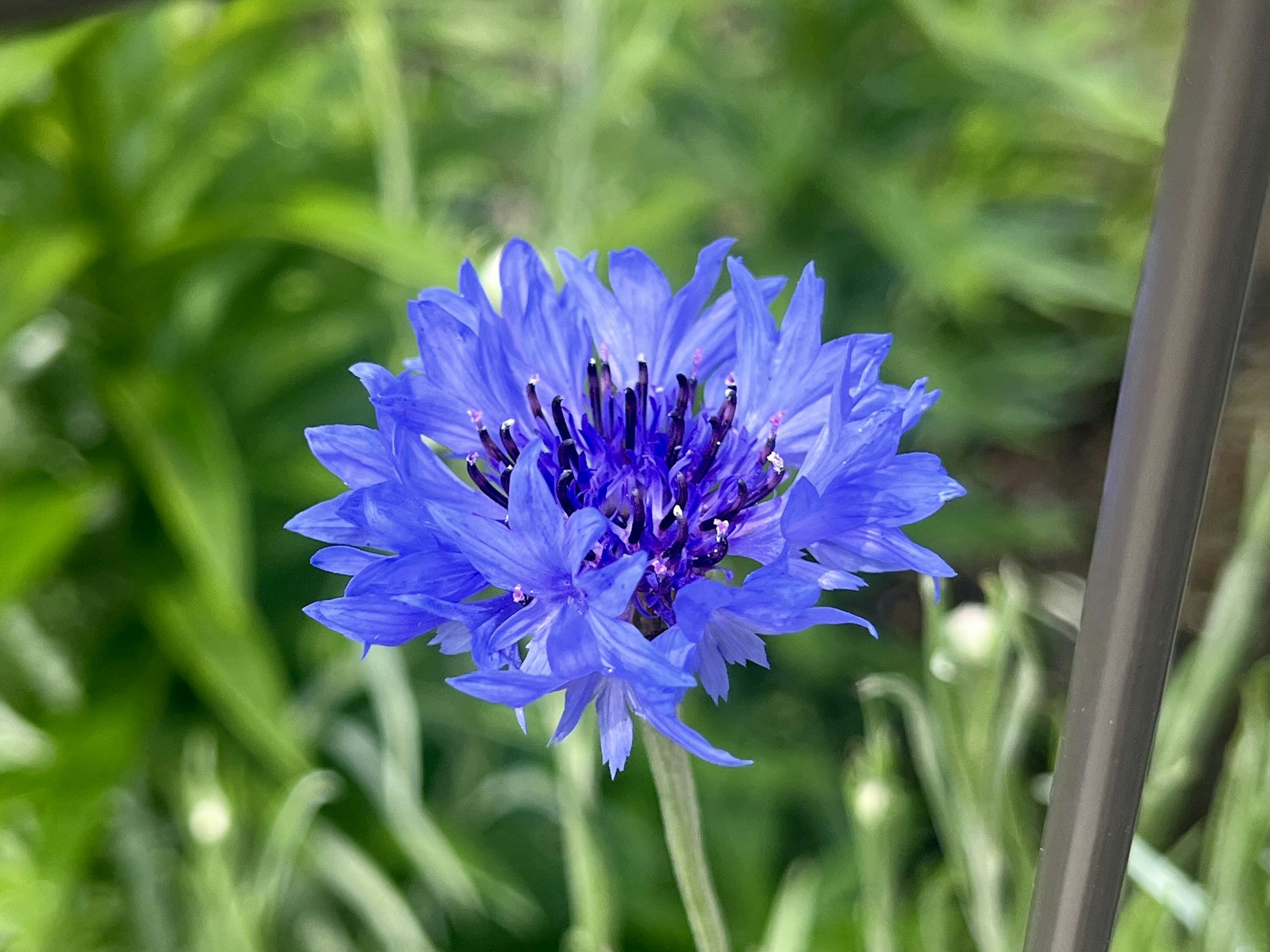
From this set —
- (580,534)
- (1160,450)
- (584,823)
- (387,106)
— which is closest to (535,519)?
(580,534)

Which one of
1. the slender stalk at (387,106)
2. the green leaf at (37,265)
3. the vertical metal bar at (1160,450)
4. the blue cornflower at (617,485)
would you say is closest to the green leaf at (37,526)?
the green leaf at (37,265)

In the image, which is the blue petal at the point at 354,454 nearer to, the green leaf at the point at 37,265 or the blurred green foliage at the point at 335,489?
the blurred green foliage at the point at 335,489

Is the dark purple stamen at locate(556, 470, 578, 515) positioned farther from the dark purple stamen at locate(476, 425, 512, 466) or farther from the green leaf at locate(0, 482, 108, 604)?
the green leaf at locate(0, 482, 108, 604)

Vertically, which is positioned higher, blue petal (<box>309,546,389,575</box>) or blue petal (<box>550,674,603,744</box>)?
blue petal (<box>309,546,389,575</box>)

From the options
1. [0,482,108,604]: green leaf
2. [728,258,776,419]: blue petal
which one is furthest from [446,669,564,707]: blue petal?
[0,482,108,604]: green leaf

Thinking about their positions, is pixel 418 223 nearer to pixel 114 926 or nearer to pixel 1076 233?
pixel 114 926

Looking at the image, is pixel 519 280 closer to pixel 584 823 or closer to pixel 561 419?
pixel 561 419
